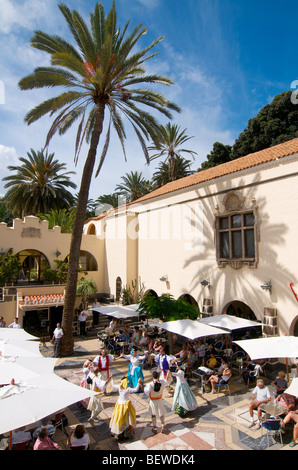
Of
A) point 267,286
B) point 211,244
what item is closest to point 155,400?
point 267,286

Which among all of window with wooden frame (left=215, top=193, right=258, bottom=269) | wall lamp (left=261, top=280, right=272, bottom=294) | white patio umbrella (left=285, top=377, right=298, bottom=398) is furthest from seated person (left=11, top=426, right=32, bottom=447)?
window with wooden frame (left=215, top=193, right=258, bottom=269)

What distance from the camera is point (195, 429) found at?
25.9 ft

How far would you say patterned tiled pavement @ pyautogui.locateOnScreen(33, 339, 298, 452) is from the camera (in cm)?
714

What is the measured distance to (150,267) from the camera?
22188 mm

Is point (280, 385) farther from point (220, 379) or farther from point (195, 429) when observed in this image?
point (195, 429)

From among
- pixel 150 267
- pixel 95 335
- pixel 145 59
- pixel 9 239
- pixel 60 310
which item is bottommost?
pixel 95 335

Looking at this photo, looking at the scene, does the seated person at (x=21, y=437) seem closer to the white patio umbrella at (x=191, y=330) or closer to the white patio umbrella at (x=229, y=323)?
the white patio umbrella at (x=191, y=330)

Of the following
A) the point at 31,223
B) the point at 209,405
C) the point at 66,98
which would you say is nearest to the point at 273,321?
the point at 209,405

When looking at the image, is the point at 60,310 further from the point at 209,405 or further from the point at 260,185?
the point at 260,185

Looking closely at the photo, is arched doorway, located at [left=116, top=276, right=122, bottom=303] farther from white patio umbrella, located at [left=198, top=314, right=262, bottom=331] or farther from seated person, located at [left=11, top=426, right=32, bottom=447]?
seated person, located at [left=11, top=426, right=32, bottom=447]

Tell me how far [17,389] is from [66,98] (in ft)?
40.4

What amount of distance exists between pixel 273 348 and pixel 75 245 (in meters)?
9.65

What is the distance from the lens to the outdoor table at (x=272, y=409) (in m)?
7.83
